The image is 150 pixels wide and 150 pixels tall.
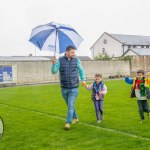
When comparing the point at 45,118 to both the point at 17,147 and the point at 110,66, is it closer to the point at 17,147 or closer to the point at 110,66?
the point at 17,147

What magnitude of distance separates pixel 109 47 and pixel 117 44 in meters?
3.61

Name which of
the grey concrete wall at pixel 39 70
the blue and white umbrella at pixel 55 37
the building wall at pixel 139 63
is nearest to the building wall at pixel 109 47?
the building wall at pixel 139 63

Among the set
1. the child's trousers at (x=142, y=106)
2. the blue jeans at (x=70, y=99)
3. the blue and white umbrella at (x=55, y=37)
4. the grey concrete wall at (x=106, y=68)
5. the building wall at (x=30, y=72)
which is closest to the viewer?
the blue jeans at (x=70, y=99)

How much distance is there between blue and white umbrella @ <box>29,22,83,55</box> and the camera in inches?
414

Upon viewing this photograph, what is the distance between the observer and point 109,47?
94812 mm

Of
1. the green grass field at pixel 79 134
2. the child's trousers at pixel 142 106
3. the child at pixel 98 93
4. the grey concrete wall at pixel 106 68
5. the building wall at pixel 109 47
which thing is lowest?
the green grass field at pixel 79 134

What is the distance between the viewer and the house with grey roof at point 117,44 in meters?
90.7

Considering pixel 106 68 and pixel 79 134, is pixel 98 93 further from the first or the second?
pixel 106 68

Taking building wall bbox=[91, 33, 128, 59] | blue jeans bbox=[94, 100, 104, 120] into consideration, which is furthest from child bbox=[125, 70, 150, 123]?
building wall bbox=[91, 33, 128, 59]

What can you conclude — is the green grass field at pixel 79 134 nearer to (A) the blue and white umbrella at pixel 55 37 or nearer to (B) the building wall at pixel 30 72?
(A) the blue and white umbrella at pixel 55 37

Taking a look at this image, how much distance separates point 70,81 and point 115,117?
9.00 ft

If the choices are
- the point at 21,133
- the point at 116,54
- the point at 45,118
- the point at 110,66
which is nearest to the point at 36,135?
the point at 21,133

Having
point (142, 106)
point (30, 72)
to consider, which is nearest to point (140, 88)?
point (142, 106)

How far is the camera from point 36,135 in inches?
361
